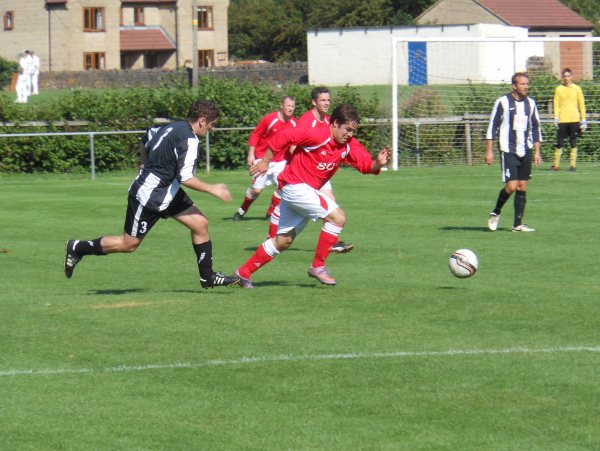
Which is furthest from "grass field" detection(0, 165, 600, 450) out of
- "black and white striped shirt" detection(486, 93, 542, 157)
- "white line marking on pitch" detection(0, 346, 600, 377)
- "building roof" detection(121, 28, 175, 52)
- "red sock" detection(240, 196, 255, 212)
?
"building roof" detection(121, 28, 175, 52)

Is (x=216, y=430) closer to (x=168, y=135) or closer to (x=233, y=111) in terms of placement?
(x=168, y=135)

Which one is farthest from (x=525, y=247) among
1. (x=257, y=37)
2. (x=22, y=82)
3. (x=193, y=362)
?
(x=257, y=37)

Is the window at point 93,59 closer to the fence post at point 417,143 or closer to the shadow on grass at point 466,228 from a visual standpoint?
the fence post at point 417,143

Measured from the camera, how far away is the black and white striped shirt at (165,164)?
11258 mm

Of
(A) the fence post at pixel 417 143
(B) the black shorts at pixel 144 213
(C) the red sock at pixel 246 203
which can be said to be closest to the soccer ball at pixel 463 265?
(B) the black shorts at pixel 144 213

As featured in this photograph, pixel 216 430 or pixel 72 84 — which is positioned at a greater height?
pixel 72 84

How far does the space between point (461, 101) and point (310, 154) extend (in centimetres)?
Answer: 2068

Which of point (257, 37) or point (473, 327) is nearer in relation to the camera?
point (473, 327)

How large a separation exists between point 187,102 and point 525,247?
54.2 ft

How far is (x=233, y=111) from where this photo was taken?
99.1ft

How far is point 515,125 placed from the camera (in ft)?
55.8

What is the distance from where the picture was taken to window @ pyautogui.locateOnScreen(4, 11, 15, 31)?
292 feet

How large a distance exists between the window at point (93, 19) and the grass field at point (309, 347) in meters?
74.6

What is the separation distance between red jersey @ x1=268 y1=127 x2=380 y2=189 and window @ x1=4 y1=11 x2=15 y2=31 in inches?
3180
